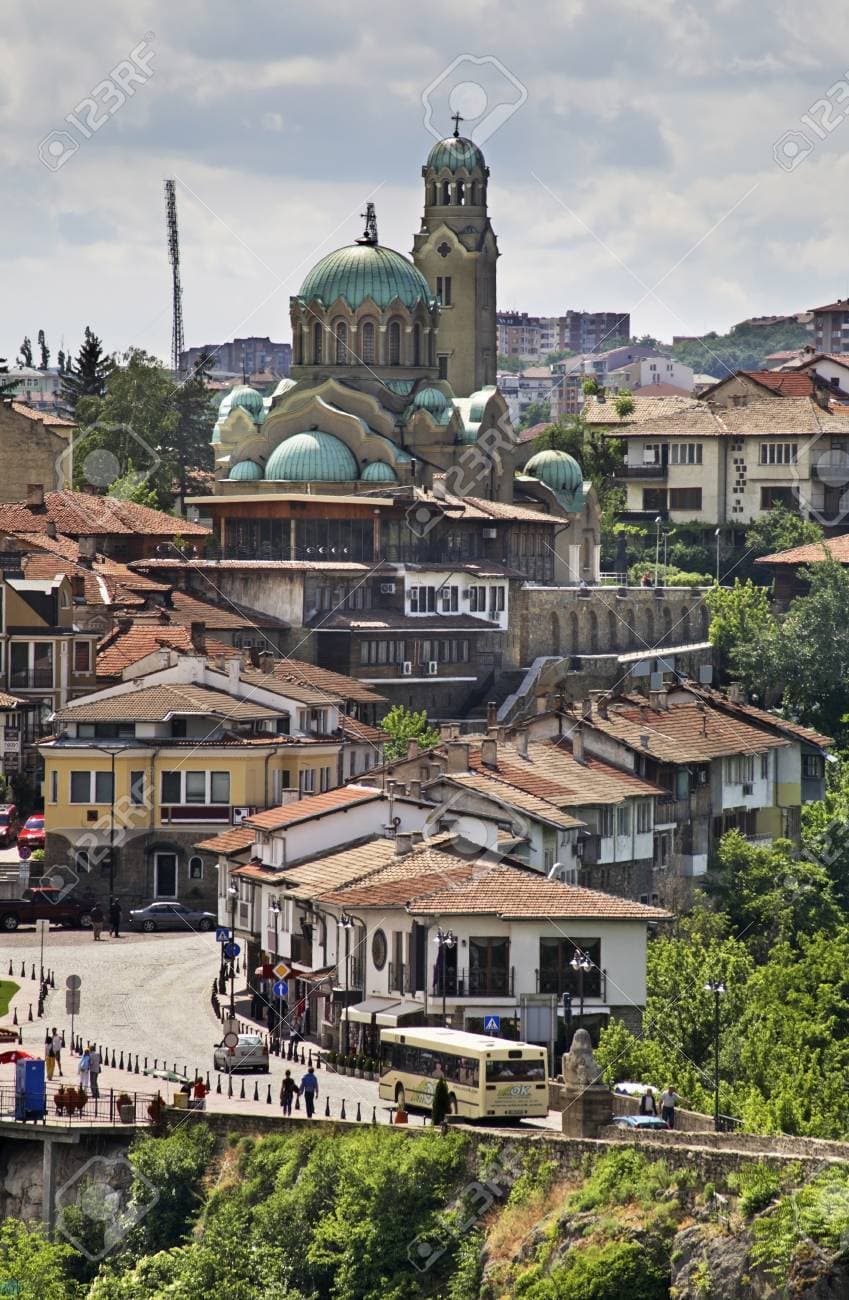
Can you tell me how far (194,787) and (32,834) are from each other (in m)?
4.58

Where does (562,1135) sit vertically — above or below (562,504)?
below

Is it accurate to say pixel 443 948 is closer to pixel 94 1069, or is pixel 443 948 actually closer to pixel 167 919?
pixel 94 1069

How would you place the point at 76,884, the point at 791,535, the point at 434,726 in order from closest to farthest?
the point at 76,884
the point at 434,726
the point at 791,535

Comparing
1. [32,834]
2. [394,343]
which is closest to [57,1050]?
[32,834]

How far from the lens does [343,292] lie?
11731 cm

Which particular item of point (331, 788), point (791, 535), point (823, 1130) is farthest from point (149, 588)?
point (823, 1130)

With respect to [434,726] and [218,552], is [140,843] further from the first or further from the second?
[218,552]

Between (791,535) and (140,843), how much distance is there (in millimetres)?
53740

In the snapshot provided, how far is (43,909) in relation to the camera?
73562mm

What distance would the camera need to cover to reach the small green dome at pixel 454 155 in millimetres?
131375

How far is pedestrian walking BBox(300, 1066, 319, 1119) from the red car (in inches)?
1024

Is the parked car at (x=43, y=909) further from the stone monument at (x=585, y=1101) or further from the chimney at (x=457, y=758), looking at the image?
the stone monument at (x=585, y=1101)

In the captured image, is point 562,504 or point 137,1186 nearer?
point 137,1186

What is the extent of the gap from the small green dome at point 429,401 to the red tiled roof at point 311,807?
145 ft
